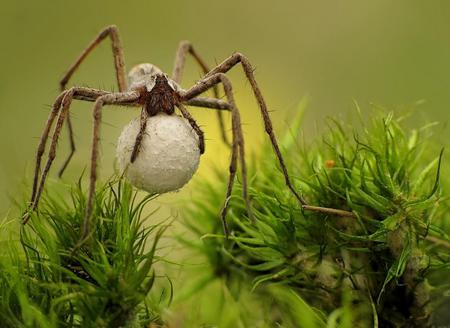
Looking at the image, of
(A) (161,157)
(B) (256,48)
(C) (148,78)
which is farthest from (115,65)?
(B) (256,48)

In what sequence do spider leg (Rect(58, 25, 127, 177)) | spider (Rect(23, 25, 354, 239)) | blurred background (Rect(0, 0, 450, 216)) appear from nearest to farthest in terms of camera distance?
spider (Rect(23, 25, 354, 239)), spider leg (Rect(58, 25, 127, 177)), blurred background (Rect(0, 0, 450, 216))

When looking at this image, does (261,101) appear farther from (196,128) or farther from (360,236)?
(360,236)

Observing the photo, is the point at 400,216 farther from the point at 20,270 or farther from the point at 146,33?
the point at 146,33

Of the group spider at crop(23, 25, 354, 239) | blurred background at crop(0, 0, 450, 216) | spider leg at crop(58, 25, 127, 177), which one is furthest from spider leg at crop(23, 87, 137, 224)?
blurred background at crop(0, 0, 450, 216)

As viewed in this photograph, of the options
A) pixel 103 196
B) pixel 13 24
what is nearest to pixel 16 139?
pixel 13 24

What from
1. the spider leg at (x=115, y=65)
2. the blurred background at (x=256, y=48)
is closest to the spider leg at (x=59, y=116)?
the spider leg at (x=115, y=65)

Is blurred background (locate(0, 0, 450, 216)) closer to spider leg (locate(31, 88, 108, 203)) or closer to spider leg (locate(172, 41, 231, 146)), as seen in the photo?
spider leg (locate(172, 41, 231, 146))
